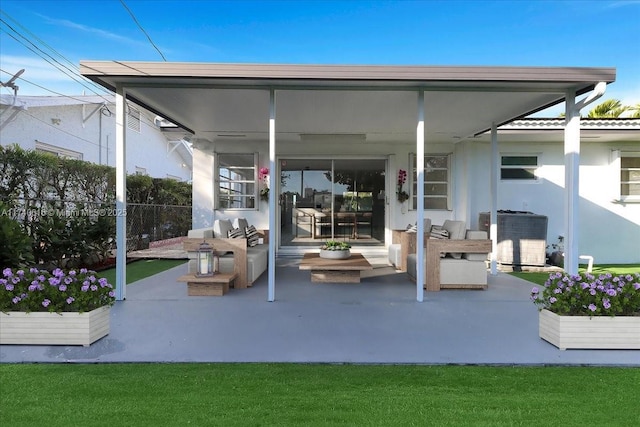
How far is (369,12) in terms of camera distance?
38.0 feet

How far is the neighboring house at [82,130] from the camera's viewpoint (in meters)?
8.80

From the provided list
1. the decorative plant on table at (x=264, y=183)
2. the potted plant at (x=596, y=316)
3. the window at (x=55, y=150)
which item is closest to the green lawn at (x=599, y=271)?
the potted plant at (x=596, y=316)

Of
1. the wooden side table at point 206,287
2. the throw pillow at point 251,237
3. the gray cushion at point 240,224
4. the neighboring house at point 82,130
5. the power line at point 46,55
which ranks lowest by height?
the wooden side table at point 206,287

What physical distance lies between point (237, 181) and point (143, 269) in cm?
287

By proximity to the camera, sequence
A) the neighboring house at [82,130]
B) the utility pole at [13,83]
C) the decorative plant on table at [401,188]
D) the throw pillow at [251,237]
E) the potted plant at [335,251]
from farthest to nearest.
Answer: the decorative plant on table at [401,188] → the neighboring house at [82,130] → the utility pole at [13,83] → the throw pillow at [251,237] → the potted plant at [335,251]

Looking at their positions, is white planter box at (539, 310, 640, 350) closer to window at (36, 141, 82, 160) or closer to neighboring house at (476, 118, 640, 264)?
neighboring house at (476, 118, 640, 264)

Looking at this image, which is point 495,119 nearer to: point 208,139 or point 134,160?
point 208,139

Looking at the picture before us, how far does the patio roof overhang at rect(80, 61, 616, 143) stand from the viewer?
171 inches

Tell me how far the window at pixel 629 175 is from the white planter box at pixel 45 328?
1034cm

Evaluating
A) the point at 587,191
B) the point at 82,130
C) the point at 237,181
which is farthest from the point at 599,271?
the point at 82,130

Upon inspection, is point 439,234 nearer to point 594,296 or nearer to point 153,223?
point 594,296

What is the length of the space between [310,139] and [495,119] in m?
3.72

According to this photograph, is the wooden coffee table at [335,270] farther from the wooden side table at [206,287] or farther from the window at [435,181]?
the window at [435,181]

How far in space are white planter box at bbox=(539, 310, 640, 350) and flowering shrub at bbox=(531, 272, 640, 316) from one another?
0.07 metres
